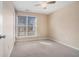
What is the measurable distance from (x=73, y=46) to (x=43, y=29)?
3277 millimetres

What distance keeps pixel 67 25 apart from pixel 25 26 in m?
3.16

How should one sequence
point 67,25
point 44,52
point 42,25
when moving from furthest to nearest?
point 42,25 → point 67,25 → point 44,52

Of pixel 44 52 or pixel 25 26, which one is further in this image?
pixel 25 26

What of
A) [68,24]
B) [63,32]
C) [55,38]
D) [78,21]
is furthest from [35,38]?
[78,21]

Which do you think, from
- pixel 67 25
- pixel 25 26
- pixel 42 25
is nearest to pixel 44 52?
pixel 67 25

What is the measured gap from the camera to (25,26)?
693cm

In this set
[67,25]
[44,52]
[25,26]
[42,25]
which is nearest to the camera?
[44,52]

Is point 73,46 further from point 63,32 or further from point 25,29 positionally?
point 25,29

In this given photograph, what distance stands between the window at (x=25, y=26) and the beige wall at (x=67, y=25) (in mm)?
1655

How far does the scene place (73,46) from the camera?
176 inches

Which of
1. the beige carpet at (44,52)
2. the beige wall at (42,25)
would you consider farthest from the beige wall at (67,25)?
the beige wall at (42,25)

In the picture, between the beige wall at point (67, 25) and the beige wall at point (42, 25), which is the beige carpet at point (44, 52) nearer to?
the beige wall at point (67, 25)

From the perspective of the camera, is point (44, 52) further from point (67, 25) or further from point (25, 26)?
point (25, 26)

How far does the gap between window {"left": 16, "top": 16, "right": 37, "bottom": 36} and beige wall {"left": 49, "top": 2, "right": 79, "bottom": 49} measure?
1.66 m
